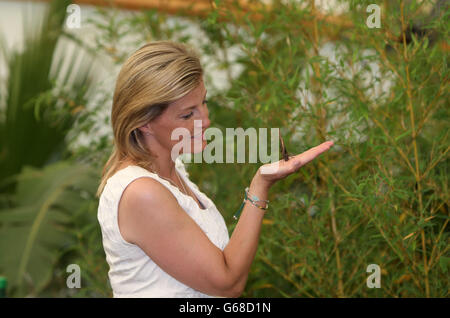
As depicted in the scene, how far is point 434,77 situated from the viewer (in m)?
1.43

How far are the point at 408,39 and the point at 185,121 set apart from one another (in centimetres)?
78

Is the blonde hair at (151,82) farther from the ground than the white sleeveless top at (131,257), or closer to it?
farther from the ground

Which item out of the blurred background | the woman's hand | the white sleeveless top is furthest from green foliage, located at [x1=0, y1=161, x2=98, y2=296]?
the woman's hand

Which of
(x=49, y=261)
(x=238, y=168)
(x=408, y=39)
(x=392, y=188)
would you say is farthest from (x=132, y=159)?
(x=49, y=261)

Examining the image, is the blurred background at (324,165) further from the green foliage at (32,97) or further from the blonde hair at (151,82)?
→ the blonde hair at (151,82)

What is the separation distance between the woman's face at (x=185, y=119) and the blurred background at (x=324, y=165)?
0.28 meters

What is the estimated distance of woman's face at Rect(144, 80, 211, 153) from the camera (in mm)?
998

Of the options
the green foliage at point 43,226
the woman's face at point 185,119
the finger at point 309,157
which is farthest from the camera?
the green foliage at point 43,226

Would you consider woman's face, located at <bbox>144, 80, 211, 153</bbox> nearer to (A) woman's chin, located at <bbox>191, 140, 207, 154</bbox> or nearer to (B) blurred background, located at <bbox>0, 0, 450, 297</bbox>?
(A) woman's chin, located at <bbox>191, 140, 207, 154</bbox>

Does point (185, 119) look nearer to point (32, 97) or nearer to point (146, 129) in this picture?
point (146, 129)

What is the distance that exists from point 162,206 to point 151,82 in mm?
227

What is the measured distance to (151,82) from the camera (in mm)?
963

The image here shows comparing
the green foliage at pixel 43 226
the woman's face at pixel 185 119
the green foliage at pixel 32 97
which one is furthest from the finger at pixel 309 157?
the green foliage at pixel 32 97

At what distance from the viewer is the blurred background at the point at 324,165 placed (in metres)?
1.23
